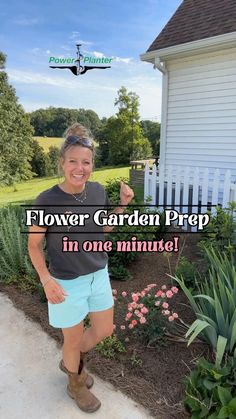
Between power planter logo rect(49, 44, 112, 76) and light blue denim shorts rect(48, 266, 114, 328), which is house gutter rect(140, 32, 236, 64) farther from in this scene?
light blue denim shorts rect(48, 266, 114, 328)

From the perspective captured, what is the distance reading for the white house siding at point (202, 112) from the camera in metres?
6.42

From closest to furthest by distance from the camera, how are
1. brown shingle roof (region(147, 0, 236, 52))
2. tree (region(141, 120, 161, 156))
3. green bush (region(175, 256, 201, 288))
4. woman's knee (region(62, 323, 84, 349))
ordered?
1. woman's knee (region(62, 323, 84, 349))
2. green bush (region(175, 256, 201, 288))
3. brown shingle roof (region(147, 0, 236, 52))
4. tree (region(141, 120, 161, 156))

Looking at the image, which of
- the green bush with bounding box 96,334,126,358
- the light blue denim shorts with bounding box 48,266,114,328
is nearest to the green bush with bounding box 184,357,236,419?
the green bush with bounding box 96,334,126,358

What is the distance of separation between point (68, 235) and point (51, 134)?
1949 centimetres

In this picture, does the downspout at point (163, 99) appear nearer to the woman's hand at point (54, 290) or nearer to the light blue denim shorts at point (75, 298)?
the light blue denim shorts at point (75, 298)

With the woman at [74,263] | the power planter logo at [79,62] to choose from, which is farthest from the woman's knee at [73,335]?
the power planter logo at [79,62]

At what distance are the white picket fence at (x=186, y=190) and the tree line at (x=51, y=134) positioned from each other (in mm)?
12160

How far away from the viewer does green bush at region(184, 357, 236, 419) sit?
69.0 inches

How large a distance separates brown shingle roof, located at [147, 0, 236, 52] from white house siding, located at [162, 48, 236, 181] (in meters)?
0.39

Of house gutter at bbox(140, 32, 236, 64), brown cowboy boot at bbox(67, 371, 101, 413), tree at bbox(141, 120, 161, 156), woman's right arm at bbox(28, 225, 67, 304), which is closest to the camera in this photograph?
woman's right arm at bbox(28, 225, 67, 304)

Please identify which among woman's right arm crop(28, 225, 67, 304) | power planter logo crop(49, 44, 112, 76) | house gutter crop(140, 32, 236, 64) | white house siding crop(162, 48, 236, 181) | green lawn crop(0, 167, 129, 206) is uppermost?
power planter logo crop(49, 44, 112, 76)

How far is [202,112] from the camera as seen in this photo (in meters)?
6.93

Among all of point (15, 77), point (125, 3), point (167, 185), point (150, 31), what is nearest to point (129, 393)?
point (167, 185)

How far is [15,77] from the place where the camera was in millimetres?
23703
